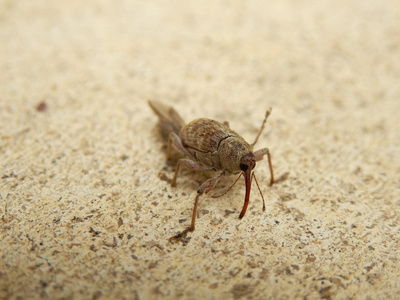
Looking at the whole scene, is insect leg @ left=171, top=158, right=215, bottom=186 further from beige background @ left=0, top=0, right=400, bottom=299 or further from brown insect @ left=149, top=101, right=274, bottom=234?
beige background @ left=0, top=0, right=400, bottom=299

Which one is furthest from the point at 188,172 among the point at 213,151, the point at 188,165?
the point at 213,151

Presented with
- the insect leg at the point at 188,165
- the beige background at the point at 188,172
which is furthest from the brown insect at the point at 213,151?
the beige background at the point at 188,172

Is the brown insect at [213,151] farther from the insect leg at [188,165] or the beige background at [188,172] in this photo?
the beige background at [188,172]

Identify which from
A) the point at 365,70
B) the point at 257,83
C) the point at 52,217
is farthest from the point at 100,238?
the point at 365,70

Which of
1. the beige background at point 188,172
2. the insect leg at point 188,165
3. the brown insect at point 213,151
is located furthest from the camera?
the insect leg at point 188,165

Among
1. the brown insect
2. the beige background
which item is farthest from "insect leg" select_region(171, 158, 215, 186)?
the beige background
